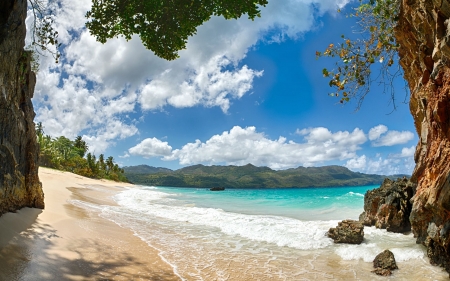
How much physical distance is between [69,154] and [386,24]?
85.9 meters

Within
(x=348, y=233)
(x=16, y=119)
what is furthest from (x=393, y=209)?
(x=16, y=119)

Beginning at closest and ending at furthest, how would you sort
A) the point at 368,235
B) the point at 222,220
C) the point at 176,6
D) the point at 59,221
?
the point at 176,6 < the point at 59,221 < the point at 368,235 < the point at 222,220

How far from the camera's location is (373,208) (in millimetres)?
15242

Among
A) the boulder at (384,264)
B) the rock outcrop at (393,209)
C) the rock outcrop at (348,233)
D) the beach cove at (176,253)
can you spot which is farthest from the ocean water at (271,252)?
the rock outcrop at (393,209)

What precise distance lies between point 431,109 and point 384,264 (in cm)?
500

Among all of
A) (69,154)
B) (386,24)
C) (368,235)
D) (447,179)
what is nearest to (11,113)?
(386,24)

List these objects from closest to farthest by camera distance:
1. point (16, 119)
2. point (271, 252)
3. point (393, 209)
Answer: point (16, 119), point (271, 252), point (393, 209)

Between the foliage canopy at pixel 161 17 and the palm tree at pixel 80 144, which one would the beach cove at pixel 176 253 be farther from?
the palm tree at pixel 80 144

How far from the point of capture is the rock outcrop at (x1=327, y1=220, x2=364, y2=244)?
1119 cm

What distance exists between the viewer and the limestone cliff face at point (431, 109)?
654 cm

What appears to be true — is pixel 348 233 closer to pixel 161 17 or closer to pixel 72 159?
pixel 161 17

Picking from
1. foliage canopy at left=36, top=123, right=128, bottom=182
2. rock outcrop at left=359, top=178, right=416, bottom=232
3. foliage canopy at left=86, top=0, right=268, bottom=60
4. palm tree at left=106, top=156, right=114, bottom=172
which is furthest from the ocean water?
palm tree at left=106, top=156, right=114, bottom=172

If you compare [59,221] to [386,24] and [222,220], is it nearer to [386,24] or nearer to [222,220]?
[222,220]

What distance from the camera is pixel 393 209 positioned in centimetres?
1363
